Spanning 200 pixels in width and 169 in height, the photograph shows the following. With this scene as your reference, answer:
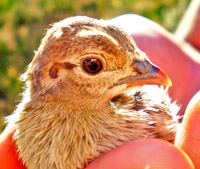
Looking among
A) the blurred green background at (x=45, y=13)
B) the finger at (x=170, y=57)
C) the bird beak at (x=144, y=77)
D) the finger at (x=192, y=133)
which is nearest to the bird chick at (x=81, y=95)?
the bird beak at (x=144, y=77)

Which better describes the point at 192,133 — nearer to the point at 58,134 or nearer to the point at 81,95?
the point at 81,95

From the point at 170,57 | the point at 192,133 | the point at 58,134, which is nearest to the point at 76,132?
the point at 58,134

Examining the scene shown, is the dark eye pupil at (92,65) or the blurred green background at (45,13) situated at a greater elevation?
the dark eye pupil at (92,65)

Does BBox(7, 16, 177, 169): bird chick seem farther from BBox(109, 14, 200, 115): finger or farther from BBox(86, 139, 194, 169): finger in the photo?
BBox(109, 14, 200, 115): finger

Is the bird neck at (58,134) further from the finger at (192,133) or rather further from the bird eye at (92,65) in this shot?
the finger at (192,133)

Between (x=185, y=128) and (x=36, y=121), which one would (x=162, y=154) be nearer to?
(x=185, y=128)

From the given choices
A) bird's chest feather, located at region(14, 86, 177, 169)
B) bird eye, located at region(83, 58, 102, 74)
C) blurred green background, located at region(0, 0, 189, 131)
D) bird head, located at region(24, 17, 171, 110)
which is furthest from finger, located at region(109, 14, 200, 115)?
blurred green background, located at region(0, 0, 189, 131)
